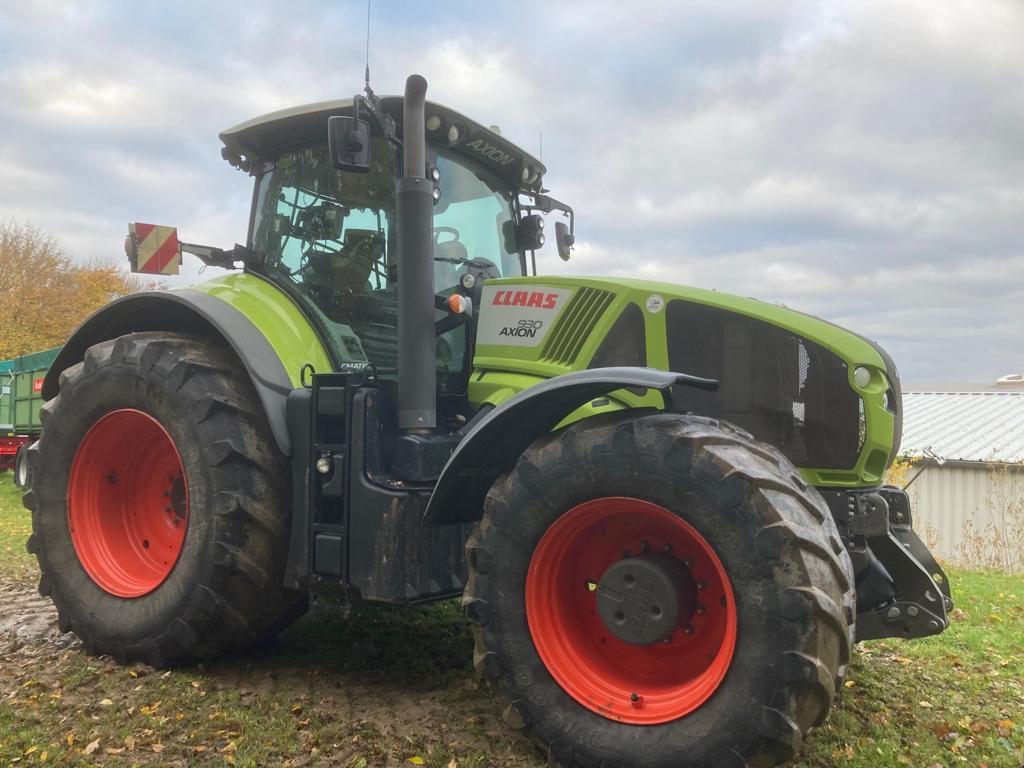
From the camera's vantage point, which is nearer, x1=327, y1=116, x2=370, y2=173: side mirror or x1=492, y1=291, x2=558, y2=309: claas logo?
x1=327, y1=116, x2=370, y2=173: side mirror

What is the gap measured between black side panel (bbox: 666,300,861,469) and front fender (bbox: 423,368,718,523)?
1.32 feet

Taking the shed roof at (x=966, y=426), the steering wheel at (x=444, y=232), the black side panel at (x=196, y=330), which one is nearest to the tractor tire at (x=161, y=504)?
the black side panel at (x=196, y=330)

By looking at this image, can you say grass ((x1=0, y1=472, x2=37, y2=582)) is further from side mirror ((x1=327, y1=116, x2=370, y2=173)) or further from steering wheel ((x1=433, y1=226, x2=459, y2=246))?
side mirror ((x1=327, y1=116, x2=370, y2=173))

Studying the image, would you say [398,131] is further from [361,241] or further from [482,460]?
[482,460]

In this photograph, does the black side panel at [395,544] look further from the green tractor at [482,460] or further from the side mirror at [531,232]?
the side mirror at [531,232]

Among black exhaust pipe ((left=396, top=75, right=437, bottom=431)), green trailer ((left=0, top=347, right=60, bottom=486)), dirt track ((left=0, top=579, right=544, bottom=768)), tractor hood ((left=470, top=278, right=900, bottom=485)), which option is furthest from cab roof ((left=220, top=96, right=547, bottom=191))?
green trailer ((left=0, top=347, right=60, bottom=486))

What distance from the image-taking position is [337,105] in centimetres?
458

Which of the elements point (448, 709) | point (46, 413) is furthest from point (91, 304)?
point (448, 709)

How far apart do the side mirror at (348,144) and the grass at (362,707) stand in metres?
2.43

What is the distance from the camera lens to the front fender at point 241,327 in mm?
4238

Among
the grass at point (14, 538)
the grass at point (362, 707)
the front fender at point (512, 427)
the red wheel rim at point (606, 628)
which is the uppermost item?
the front fender at point (512, 427)

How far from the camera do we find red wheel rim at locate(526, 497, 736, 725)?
3.12 meters

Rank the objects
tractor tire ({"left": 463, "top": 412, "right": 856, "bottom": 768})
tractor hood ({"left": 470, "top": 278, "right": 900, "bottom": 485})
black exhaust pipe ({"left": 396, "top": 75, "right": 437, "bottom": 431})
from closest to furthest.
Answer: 1. tractor tire ({"left": 463, "top": 412, "right": 856, "bottom": 768})
2. tractor hood ({"left": 470, "top": 278, "right": 900, "bottom": 485})
3. black exhaust pipe ({"left": 396, "top": 75, "right": 437, "bottom": 431})

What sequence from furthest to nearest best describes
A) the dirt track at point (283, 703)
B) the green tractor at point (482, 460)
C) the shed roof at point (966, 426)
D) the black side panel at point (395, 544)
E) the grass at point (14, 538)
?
the shed roof at point (966, 426)
the grass at point (14, 538)
the black side panel at point (395, 544)
the dirt track at point (283, 703)
the green tractor at point (482, 460)
